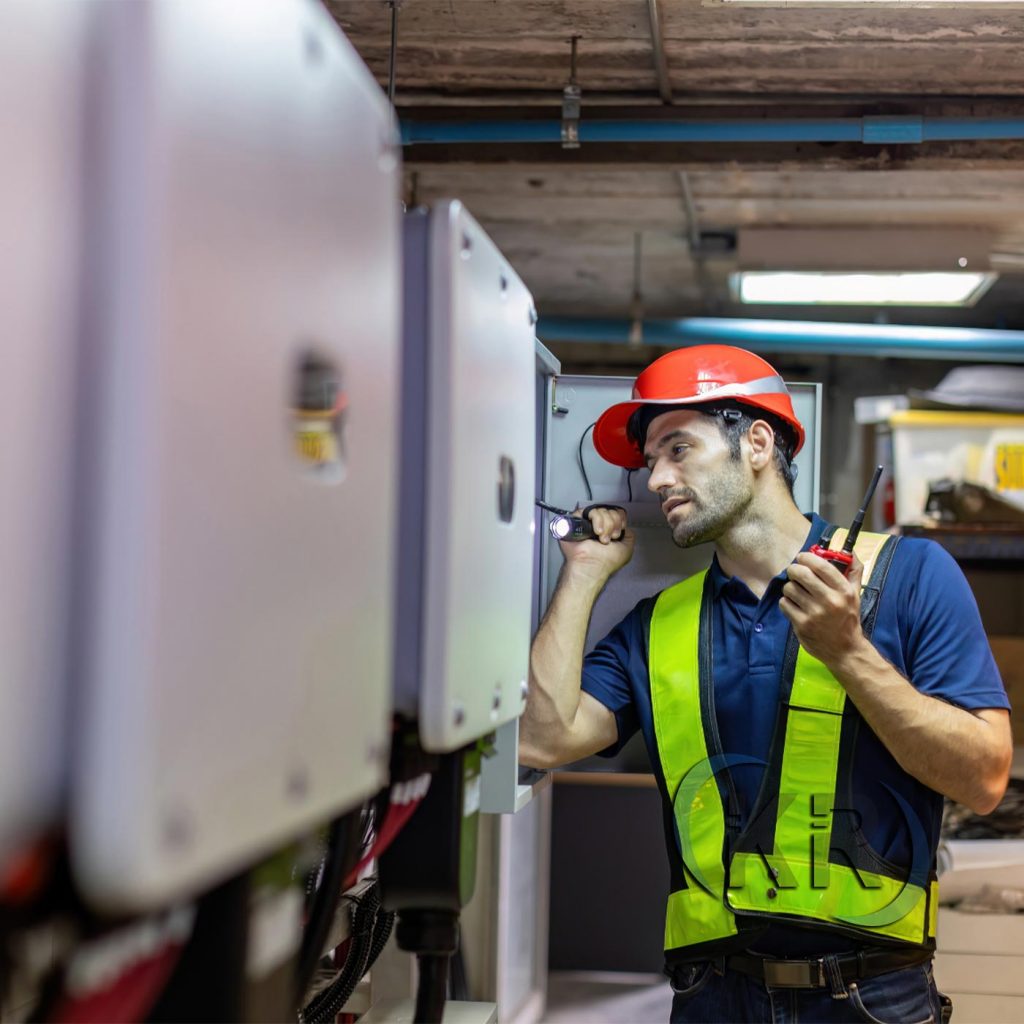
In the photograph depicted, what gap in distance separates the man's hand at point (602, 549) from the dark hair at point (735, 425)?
0.11m

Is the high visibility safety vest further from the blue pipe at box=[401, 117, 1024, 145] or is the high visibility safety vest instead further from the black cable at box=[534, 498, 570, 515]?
the blue pipe at box=[401, 117, 1024, 145]

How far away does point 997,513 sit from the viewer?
3.39m

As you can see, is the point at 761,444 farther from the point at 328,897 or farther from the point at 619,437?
the point at 328,897

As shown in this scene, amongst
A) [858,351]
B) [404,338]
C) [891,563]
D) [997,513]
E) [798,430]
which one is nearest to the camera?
[404,338]

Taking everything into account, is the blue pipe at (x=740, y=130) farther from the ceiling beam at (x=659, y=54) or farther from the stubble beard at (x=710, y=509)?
the stubble beard at (x=710, y=509)

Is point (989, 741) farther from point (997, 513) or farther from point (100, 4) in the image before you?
point (997, 513)

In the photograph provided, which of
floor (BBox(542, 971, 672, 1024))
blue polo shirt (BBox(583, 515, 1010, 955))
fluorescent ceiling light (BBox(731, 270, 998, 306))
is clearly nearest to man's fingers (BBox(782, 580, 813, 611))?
blue polo shirt (BBox(583, 515, 1010, 955))

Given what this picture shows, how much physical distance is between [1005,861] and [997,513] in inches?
35.8

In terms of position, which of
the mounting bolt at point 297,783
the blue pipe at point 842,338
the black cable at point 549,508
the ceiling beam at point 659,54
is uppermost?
the ceiling beam at point 659,54

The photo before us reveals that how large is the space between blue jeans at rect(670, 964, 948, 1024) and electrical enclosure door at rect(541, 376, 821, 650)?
0.56 metres

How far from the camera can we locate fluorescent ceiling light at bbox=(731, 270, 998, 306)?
3287mm

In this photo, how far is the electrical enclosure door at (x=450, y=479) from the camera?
29.2 inches

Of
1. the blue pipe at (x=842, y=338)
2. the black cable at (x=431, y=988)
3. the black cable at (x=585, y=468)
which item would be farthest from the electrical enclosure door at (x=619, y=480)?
the blue pipe at (x=842, y=338)

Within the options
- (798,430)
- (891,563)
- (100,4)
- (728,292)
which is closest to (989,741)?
(891,563)
